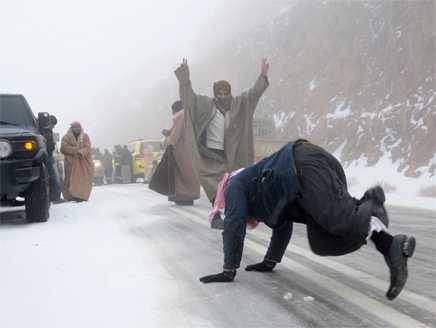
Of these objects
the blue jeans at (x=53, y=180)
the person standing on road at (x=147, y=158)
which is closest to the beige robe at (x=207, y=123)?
the blue jeans at (x=53, y=180)

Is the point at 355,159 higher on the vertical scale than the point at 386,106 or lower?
lower

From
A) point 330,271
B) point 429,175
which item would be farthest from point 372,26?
point 330,271

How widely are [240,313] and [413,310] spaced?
104 centimetres

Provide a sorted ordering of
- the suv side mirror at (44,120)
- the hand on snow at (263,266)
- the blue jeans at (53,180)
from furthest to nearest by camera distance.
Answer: the blue jeans at (53,180)
the suv side mirror at (44,120)
the hand on snow at (263,266)

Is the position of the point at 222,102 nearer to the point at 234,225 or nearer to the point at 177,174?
the point at 177,174

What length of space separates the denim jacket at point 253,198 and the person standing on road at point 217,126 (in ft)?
9.75

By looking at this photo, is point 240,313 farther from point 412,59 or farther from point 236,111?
point 412,59

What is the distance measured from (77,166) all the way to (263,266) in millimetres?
6645

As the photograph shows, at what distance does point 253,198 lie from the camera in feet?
11.2

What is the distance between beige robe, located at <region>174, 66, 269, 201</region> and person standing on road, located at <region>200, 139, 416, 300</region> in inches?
110

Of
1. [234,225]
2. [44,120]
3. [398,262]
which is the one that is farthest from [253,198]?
[44,120]

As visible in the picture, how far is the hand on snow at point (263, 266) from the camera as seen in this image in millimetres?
3879

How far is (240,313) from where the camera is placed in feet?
9.44

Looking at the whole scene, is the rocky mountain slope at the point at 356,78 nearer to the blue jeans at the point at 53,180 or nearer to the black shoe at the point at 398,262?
the blue jeans at the point at 53,180
